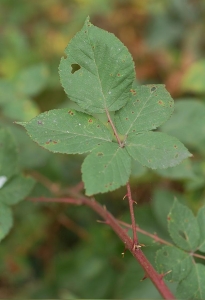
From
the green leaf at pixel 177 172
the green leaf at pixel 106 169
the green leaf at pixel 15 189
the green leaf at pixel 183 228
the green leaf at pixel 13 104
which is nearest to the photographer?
the green leaf at pixel 106 169

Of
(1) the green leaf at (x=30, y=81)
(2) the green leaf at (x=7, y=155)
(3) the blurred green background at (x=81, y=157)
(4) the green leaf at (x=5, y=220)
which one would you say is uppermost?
(2) the green leaf at (x=7, y=155)

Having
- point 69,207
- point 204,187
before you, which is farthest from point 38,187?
point 204,187

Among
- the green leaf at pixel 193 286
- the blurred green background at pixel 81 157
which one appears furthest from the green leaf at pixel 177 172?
the green leaf at pixel 193 286

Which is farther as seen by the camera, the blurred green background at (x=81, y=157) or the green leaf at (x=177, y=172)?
the blurred green background at (x=81, y=157)

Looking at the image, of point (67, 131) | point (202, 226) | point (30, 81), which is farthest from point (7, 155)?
point (30, 81)

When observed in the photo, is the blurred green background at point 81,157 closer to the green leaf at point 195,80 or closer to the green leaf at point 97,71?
the green leaf at point 195,80

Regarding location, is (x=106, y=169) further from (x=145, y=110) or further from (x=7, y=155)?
(x=7, y=155)

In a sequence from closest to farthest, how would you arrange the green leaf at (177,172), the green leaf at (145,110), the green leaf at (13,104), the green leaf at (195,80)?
the green leaf at (145,110) → the green leaf at (177,172) → the green leaf at (13,104) → the green leaf at (195,80)
